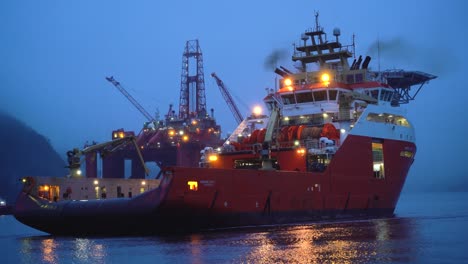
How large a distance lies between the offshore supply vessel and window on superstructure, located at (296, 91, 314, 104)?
0.06 metres

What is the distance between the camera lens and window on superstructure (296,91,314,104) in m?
37.0

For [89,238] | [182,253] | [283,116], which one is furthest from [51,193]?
[283,116]

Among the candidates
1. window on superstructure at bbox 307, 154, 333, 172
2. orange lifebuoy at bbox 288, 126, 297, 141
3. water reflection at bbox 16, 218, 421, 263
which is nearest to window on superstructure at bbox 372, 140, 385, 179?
window on superstructure at bbox 307, 154, 333, 172

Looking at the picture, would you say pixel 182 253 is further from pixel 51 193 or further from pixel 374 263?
pixel 51 193

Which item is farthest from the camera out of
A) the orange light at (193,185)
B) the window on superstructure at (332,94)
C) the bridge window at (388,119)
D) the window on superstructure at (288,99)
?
the window on superstructure at (288,99)

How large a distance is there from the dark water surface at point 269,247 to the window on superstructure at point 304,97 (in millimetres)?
9770

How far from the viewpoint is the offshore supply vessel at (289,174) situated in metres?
26.7

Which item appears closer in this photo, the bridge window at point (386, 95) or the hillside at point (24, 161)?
the bridge window at point (386, 95)

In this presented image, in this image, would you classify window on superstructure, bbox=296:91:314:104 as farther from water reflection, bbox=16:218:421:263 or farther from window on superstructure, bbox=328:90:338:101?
water reflection, bbox=16:218:421:263

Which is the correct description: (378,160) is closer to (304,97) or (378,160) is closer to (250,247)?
(304,97)

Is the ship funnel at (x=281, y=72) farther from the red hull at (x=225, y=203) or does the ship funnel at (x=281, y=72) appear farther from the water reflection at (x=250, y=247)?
the water reflection at (x=250, y=247)

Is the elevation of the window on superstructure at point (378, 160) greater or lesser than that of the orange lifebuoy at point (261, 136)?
lesser

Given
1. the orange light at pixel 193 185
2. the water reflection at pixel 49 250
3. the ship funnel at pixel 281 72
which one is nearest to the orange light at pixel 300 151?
the orange light at pixel 193 185

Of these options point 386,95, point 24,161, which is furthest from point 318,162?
point 24,161
